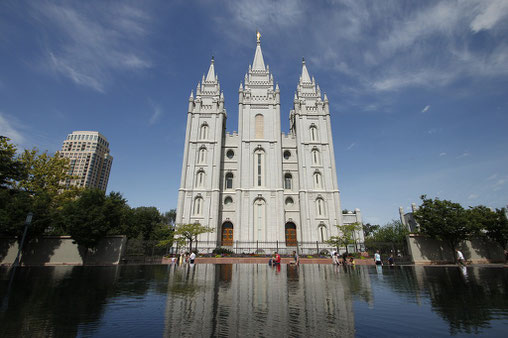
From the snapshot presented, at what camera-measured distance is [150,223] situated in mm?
46625

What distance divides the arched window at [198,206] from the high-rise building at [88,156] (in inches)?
2791

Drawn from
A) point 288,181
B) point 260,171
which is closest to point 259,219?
point 260,171

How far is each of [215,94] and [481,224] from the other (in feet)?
123

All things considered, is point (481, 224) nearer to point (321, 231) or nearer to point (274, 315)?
point (321, 231)

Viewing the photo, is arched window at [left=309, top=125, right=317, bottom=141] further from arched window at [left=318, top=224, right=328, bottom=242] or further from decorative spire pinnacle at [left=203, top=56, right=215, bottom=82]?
decorative spire pinnacle at [left=203, top=56, right=215, bottom=82]

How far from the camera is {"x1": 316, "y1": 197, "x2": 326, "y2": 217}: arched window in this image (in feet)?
114

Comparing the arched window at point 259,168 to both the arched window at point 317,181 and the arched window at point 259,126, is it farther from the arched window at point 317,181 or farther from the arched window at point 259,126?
the arched window at point 317,181

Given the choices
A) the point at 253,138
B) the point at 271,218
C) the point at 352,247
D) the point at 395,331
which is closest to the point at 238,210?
the point at 271,218

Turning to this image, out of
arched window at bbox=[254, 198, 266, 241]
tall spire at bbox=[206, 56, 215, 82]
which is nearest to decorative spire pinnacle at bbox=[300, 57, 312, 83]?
tall spire at bbox=[206, 56, 215, 82]

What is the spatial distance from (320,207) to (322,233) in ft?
11.8

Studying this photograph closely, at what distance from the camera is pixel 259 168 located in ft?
121

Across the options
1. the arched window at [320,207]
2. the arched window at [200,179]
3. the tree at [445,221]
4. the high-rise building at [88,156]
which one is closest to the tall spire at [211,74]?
the arched window at [200,179]

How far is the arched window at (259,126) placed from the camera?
3861 centimetres

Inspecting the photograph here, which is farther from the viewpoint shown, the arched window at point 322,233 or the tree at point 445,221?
the arched window at point 322,233
